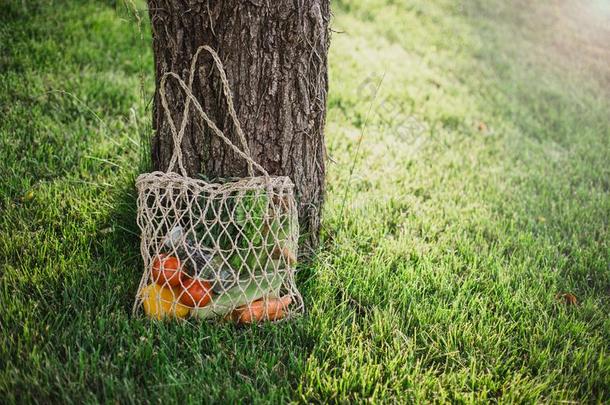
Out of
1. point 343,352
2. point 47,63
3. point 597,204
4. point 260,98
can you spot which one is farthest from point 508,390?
point 47,63

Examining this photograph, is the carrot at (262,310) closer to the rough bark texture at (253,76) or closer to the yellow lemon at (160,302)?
the yellow lemon at (160,302)

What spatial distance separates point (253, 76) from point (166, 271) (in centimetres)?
94

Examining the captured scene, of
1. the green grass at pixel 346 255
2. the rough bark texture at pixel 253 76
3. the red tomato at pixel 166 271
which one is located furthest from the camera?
the rough bark texture at pixel 253 76

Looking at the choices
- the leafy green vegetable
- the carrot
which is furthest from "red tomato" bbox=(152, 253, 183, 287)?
the carrot

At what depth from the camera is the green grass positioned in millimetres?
1889

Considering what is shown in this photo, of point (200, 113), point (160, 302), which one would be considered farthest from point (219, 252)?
point (200, 113)

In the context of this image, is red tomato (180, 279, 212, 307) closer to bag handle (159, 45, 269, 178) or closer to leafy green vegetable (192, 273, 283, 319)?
leafy green vegetable (192, 273, 283, 319)

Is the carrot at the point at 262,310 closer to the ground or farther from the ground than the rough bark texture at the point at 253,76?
closer to the ground

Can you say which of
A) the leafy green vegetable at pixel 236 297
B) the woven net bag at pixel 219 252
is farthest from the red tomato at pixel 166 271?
the leafy green vegetable at pixel 236 297

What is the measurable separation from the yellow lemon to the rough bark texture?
63 cm

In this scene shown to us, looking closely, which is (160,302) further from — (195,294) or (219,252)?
(219,252)

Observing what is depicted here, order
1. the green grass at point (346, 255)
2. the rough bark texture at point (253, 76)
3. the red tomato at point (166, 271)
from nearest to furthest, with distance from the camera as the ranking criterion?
the green grass at point (346, 255) < the red tomato at point (166, 271) < the rough bark texture at point (253, 76)

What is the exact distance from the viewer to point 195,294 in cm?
209

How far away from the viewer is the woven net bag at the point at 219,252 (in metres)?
2.07
